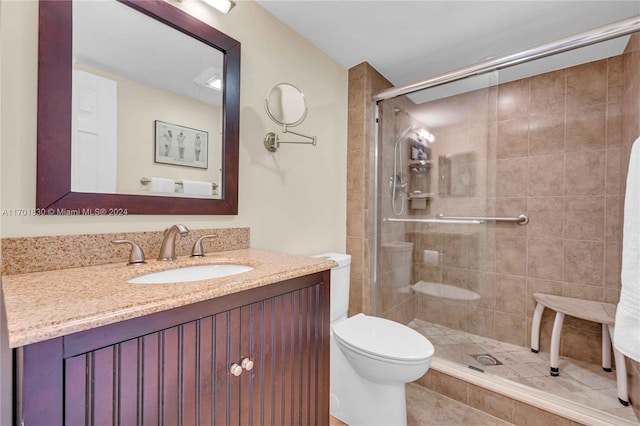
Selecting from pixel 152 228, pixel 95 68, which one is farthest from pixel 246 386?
pixel 95 68

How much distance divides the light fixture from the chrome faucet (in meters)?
0.97

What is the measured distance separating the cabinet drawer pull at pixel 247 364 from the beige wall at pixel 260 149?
25.9 inches

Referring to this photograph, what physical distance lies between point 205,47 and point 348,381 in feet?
5.94

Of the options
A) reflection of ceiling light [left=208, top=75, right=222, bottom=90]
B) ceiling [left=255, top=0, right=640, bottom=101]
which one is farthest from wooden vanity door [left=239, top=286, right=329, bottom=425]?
ceiling [left=255, top=0, right=640, bottom=101]

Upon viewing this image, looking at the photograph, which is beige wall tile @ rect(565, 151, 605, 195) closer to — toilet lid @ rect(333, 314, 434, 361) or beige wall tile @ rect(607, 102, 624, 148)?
beige wall tile @ rect(607, 102, 624, 148)

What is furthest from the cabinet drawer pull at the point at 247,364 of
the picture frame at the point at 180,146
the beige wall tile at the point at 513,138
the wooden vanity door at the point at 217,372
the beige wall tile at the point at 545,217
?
the beige wall tile at the point at 513,138

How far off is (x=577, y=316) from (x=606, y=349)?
1.14ft

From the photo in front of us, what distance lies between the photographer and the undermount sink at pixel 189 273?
0.96 metres

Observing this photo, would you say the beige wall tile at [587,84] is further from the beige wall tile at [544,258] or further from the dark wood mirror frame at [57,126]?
the dark wood mirror frame at [57,126]

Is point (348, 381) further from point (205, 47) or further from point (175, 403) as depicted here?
point (205, 47)

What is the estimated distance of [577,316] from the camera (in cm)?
178

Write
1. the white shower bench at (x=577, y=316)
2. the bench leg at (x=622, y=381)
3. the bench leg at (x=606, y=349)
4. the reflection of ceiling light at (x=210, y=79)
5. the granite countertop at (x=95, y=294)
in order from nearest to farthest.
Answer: the granite countertop at (x=95, y=294), the reflection of ceiling light at (x=210, y=79), the bench leg at (x=622, y=381), the white shower bench at (x=577, y=316), the bench leg at (x=606, y=349)

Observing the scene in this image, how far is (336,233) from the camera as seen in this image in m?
2.03

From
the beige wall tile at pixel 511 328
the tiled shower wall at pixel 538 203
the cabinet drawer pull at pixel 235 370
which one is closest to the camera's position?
the cabinet drawer pull at pixel 235 370
